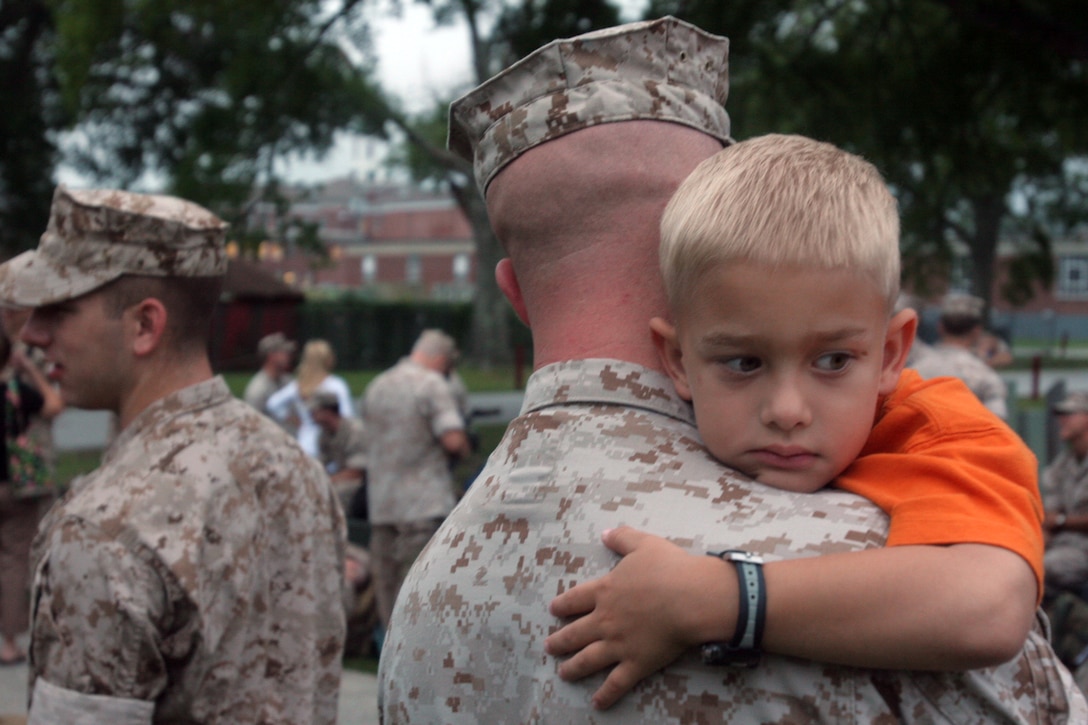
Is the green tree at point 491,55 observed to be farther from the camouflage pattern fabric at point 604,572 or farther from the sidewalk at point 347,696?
the sidewalk at point 347,696

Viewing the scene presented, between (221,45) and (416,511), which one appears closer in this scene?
(416,511)

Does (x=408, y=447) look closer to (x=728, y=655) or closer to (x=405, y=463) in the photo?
(x=405, y=463)

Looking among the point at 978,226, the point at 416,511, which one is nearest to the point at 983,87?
the point at 416,511

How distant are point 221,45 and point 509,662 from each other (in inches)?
751

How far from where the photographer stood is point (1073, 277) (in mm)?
64875

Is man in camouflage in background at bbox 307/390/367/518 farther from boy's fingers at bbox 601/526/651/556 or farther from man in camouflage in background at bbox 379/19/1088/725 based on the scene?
boy's fingers at bbox 601/526/651/556

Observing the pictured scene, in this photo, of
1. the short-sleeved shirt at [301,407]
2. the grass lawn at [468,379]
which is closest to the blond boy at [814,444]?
the short-sleeved shirt at [301,407]

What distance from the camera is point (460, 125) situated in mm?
1727

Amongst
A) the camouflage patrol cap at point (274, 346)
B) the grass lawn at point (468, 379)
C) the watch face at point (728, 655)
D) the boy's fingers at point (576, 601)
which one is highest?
the boy's fingers at point (576, 601)

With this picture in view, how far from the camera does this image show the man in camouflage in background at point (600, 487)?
1.25 meters

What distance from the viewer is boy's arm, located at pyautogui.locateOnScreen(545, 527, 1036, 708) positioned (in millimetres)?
1199

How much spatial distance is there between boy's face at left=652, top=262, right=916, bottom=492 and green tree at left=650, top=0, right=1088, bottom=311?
10819 millimetres

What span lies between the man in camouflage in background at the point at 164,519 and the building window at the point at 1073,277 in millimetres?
67932

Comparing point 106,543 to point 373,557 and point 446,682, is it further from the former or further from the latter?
point 373,557
